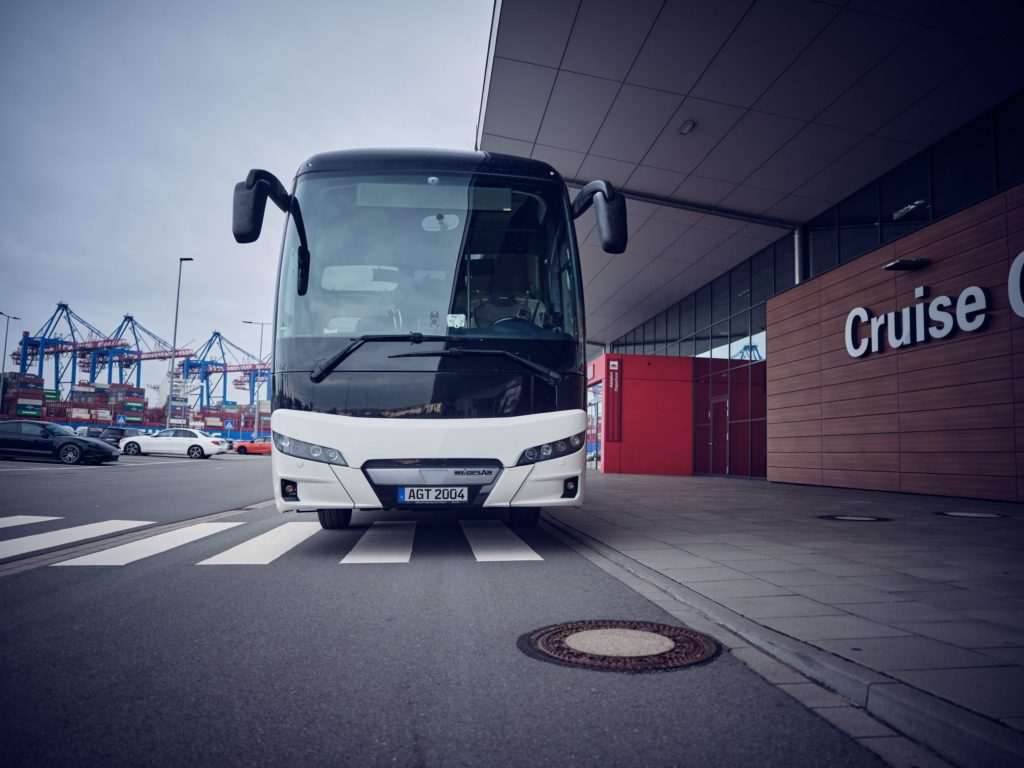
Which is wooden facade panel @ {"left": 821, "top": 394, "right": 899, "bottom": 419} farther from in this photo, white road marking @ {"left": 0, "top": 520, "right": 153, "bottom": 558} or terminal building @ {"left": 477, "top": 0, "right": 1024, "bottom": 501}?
white road marking @ {"left": 0, "top": 520, "right": 153, "bottom": 558}

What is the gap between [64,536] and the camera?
23.5ft

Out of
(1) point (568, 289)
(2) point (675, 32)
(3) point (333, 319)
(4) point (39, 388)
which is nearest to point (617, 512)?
(1) point (568, 289)

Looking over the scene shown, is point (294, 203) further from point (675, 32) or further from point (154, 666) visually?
point (675, 32)

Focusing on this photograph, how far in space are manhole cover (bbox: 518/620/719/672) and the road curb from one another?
308 mm

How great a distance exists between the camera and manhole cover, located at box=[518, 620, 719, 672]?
Answer: 130 inches

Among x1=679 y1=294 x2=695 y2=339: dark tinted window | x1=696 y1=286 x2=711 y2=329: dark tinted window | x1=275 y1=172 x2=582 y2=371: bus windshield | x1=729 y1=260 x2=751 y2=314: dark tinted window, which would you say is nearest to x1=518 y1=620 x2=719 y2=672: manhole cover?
x1=275 y1=172 x2=582 y2=371: bus windshield

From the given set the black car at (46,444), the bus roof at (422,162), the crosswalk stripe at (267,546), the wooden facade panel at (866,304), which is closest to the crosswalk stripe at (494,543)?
the crosswalk stripe at (267,546)

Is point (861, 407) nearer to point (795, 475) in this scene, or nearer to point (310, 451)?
point (795, 475)

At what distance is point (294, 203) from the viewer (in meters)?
6.44

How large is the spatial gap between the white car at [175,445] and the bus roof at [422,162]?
31.9 meters

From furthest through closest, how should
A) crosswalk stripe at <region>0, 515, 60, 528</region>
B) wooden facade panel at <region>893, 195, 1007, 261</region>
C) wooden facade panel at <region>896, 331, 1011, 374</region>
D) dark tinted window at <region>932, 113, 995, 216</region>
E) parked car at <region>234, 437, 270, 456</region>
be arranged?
parked car at <region>234, 437, 270, 456</region> < dark tinted window at <region>932, 113, 995, 216</region> < wooden facade panel at <region>893, 195, 1007, 261</region> < wooden facade panel at <region>896, 331, 1011, 374</region> < crosswalk stripe at <region>0, 515, 60, 528</region>

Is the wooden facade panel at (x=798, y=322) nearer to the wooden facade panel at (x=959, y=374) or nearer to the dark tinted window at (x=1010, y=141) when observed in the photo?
the wooden facade panel at (x=959, y=374)

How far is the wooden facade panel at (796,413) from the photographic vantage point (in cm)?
1617

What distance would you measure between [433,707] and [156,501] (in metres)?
10.1
